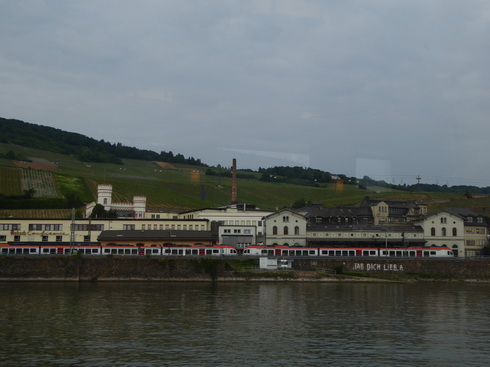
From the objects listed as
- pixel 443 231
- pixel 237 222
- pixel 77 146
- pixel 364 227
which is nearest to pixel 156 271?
pixel 237 222

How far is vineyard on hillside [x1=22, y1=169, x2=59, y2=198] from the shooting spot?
106375 mm

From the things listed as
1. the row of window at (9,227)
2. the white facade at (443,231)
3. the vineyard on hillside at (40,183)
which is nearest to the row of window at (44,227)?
the row of window at (9,227)

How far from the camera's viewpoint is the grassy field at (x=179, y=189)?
362ft

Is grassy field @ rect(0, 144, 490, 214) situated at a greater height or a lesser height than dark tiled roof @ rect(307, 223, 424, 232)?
greater

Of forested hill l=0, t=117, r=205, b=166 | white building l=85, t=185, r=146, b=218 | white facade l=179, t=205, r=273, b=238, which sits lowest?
white facade l=179, t=205, r=273, b=238

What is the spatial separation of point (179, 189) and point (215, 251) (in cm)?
5941

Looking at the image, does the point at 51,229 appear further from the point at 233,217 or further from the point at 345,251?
the point at 345,251

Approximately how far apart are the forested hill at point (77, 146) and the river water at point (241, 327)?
108 meters

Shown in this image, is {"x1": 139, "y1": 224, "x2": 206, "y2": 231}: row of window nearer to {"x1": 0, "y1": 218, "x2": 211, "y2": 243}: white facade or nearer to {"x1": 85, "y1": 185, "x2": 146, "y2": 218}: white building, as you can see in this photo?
{"x1": 0, "y1": 218, "x2": 211, "y2": 243}: white facade

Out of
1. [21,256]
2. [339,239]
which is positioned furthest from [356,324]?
[339,239]

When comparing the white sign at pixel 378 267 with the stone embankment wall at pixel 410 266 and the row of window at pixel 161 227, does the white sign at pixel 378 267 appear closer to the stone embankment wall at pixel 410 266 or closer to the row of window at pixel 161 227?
the stone embankment wall at pixel 410 266

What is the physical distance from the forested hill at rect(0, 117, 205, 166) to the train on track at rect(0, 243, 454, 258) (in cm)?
8662

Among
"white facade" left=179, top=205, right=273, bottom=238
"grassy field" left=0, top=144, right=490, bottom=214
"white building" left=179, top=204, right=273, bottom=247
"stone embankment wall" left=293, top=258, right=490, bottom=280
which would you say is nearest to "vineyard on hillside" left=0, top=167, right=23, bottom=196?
"grassy field" left=0, top=144, right=490, bottom=214

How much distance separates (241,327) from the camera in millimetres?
32594
